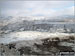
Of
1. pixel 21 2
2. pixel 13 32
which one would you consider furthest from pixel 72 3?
pixel 13 32

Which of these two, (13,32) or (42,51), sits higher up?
(13,32)

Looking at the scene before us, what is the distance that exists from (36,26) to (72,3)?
816 millimetres

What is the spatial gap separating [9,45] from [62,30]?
104cm

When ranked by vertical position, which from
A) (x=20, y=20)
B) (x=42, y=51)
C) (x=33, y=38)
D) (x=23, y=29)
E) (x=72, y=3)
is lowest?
(x=42, y=51)

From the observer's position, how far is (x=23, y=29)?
250 centimetres

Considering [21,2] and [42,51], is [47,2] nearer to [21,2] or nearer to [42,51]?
[21,2]

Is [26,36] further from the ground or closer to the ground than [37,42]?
further from the ground

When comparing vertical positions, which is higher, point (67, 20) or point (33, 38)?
point (67, 20)

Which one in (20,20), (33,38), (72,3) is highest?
(72,3)

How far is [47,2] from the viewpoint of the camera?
246cm

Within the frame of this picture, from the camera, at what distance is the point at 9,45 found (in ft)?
7.91

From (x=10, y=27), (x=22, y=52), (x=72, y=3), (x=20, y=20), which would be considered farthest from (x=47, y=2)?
(x=22, y=52)

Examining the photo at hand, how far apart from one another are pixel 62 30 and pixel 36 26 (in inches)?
19.9

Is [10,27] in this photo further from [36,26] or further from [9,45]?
[36,26]
